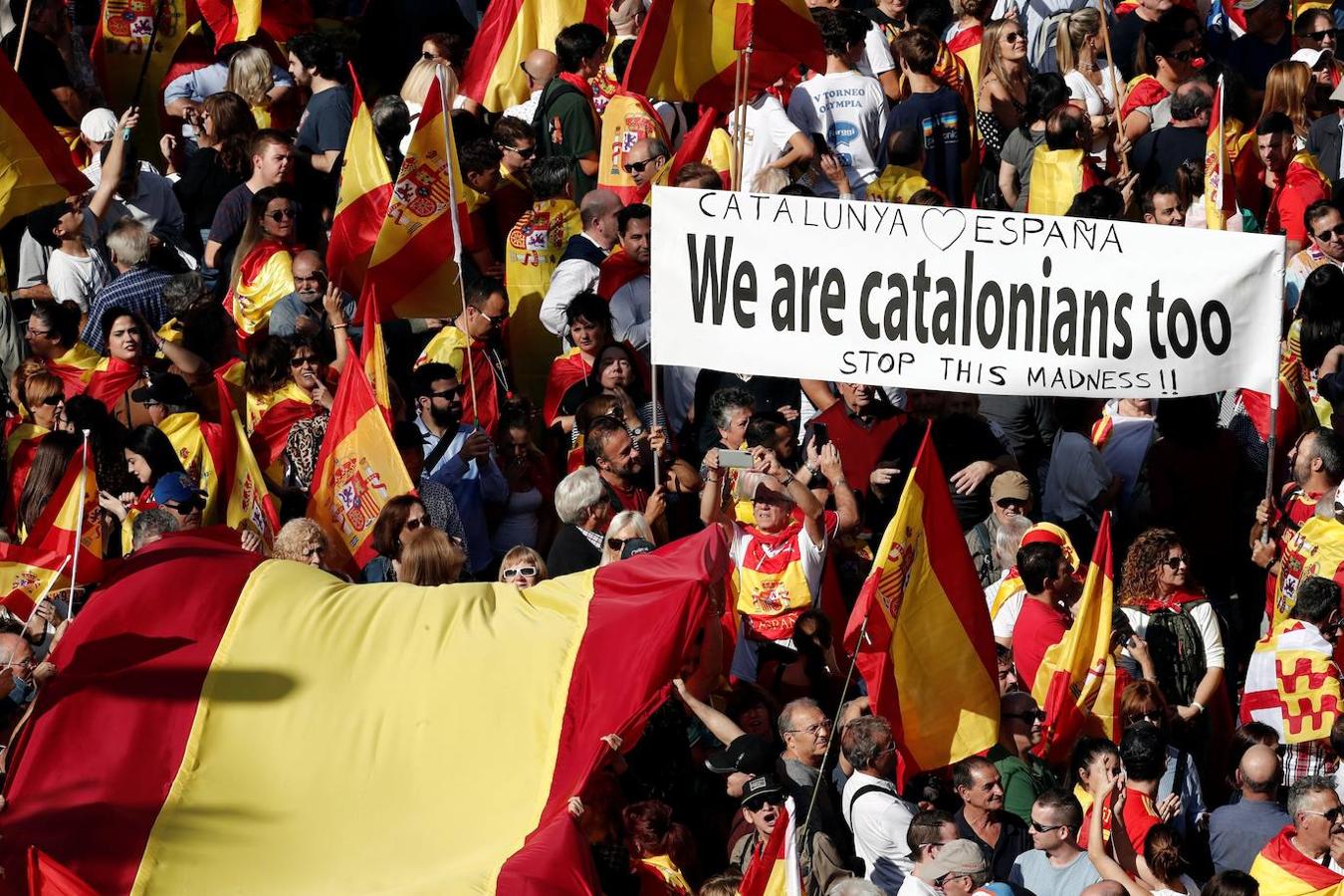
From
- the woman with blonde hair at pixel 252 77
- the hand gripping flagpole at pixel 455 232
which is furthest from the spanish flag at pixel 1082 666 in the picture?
the woman with blonde hair at pixel 252 77

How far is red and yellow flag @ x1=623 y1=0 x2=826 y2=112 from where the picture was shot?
1241 centimetres

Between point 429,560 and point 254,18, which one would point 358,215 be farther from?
point 254,18

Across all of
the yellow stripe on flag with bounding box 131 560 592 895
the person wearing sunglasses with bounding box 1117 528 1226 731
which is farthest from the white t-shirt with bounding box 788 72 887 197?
the yellow stripe on flag with bounding box 131 560 592 895

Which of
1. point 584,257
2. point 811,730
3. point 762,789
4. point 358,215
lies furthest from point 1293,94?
point 762,789

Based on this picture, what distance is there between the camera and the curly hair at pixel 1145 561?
11.0 m

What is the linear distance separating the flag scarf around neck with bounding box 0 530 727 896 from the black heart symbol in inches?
63.5

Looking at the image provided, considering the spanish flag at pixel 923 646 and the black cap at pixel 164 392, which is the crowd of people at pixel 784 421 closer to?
the black cap at pixel 164 392

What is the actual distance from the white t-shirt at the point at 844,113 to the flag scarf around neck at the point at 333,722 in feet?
14.9

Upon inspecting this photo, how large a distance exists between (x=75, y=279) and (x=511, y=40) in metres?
3.13

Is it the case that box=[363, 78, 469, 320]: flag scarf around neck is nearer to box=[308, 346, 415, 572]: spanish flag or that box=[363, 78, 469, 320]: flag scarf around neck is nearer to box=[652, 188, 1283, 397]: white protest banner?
box=[308, 346, 415, 572]: spanish flag

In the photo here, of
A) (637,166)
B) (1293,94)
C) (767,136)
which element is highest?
(1293,94)

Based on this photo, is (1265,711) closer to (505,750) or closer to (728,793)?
(728,793)

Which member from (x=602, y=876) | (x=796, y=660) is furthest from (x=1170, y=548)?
(x=602, y=876)

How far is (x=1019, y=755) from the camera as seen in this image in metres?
10.3
